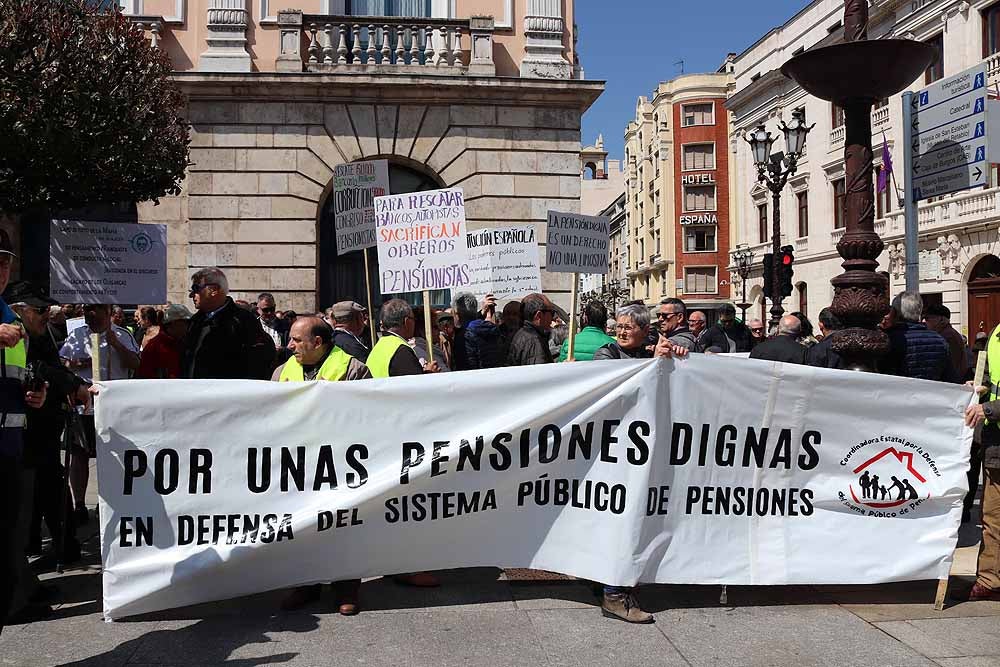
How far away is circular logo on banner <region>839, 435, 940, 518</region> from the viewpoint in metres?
5.41

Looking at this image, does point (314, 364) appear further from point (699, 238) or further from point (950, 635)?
point (699, 238)

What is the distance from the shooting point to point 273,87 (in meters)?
15.2

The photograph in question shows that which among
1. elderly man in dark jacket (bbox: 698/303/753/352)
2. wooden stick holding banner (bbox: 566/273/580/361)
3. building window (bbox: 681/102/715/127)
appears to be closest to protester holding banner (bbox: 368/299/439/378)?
wooden stick holding banner (bbox: 566/273/580/361)

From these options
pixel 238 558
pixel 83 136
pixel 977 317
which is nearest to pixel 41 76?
pixel 83 136

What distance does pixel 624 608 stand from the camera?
505 cm

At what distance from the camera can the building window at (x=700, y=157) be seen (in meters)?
66.0

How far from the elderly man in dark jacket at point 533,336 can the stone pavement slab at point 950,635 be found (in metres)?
3.73

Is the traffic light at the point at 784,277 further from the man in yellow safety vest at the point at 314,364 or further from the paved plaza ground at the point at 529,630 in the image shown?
the man in yellow safety vest at the point at 314,364

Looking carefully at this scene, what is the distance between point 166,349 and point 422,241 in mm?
2364

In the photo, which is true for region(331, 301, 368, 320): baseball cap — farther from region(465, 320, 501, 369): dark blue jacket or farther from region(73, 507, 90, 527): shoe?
region(73, 507, 90, 527): shoe

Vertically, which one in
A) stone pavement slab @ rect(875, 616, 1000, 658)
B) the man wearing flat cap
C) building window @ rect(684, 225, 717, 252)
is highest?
building window @ rect(684, 225, 717, 252)

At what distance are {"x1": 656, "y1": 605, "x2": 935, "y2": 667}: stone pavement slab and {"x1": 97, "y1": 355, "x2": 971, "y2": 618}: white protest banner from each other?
21cm

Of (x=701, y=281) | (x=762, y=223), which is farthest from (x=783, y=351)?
(x=701, y=281)

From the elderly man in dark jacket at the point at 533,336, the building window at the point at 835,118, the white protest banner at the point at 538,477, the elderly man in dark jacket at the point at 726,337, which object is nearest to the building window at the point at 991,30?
the building window at the point at 835,118
